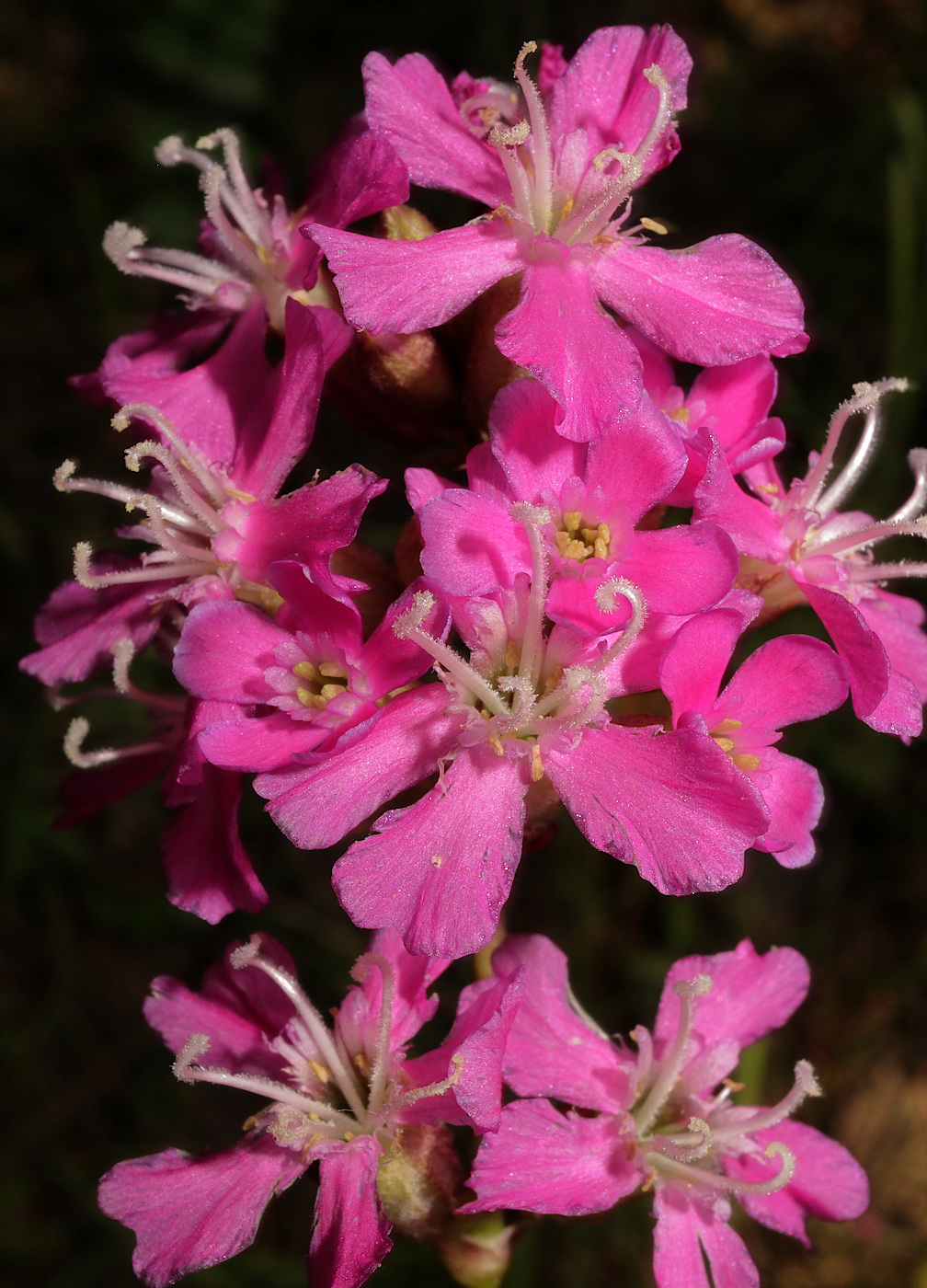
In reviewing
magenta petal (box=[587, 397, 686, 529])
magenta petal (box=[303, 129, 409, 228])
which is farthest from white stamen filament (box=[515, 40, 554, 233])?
magenta petal (box=[587, 397, 686, 529])

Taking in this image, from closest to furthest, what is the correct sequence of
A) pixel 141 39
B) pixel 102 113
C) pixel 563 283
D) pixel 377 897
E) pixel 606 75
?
1. pixel 377 897
2. pixel 563 283
3. pixel 606 75
4. pixel 141 39
5. pixel 102 113

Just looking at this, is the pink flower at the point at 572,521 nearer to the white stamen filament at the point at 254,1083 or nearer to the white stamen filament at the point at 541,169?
the white stamen filament at the point at 541,169

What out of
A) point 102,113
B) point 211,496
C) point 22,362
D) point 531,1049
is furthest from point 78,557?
point 102,113

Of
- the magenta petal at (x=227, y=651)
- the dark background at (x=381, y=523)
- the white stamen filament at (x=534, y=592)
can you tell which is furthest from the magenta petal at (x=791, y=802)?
the dark background at (x=381, y=523)

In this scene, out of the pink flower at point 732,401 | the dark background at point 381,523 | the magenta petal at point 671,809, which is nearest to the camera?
the magenta petal at point 671,809

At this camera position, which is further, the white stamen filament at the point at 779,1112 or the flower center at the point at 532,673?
the white stamen filament at the point at 779,1112

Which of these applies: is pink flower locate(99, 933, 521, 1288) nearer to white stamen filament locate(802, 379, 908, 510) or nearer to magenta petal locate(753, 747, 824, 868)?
magenta petal locate(753, 747, 824, 868)

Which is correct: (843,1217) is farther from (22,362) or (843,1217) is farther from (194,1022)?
(22,362)
